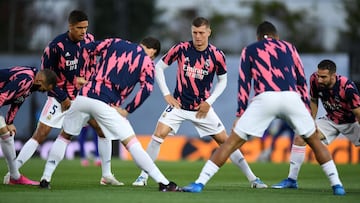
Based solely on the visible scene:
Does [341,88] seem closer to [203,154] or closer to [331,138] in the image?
[331,138]

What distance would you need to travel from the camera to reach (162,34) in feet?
157

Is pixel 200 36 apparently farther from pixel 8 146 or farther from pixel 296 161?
pixel 8 146

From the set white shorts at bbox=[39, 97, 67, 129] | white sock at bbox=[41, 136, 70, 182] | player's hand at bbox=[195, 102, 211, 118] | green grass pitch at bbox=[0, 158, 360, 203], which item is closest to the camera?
green grass pitch at bbox=[0, 158, 360, 203]

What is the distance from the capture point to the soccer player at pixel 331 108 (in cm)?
1533

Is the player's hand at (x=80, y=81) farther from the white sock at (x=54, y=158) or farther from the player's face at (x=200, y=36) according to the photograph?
the player's face at (x=200, y=36)

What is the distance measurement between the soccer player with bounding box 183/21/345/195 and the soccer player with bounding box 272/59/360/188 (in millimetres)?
1530

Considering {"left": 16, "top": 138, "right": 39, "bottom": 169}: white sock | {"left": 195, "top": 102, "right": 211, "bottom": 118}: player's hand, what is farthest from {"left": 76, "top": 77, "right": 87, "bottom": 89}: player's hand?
{"left": 195, "top": 102, "right": 211, "bottom": 118}: player's hand

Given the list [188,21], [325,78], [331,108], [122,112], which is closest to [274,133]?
[331,108]

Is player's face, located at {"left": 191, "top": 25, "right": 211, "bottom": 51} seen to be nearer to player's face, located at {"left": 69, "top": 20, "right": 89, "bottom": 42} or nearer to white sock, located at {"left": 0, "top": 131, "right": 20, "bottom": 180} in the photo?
player's face, located at {"left": 69, "top": 20, "right": 89, "bottom": 42}

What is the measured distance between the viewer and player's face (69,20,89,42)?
15328 millimetres

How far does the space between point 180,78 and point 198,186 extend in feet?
8.23

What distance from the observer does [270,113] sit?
13508mm

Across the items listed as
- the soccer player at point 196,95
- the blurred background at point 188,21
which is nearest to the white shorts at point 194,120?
the soccer player at point 196,95

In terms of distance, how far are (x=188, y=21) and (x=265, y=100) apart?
34.4 m
